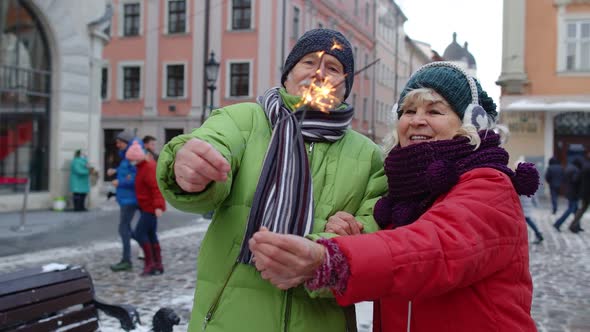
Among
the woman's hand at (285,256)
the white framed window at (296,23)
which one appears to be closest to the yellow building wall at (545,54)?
the white framed window at (296,23)

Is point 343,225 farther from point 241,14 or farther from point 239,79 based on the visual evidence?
point 241,14

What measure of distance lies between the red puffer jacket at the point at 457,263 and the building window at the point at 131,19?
3033 cm

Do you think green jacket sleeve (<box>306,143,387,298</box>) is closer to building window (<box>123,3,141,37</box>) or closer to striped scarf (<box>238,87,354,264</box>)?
striped scarf (<box>238,87,354,264</box>)

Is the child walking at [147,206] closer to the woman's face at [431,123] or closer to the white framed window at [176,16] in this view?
the woman's face at [431,123]

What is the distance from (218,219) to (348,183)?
468 millimetres

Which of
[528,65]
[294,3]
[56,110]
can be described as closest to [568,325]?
[56,110]

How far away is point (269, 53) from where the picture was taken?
27484mm

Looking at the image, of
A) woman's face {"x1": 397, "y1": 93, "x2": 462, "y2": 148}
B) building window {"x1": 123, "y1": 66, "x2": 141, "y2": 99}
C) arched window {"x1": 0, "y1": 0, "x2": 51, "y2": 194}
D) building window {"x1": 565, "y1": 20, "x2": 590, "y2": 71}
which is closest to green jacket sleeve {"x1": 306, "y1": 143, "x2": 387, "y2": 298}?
woman's face {"x1": 397, "y1": 93, "x2": 462, "y2": 148}

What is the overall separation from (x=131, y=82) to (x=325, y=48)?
3041 centimetres

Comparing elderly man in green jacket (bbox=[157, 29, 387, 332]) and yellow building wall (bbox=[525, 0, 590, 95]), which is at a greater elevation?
yellow building wall (bbox=[525, 0, 590, 95])

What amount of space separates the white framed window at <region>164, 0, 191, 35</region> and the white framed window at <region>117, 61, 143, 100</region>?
2.80m

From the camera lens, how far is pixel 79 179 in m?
15.0

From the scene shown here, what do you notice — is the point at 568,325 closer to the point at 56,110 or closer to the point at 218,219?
the point at 218,219

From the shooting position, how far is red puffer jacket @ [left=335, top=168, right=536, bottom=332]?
1.29 metres
